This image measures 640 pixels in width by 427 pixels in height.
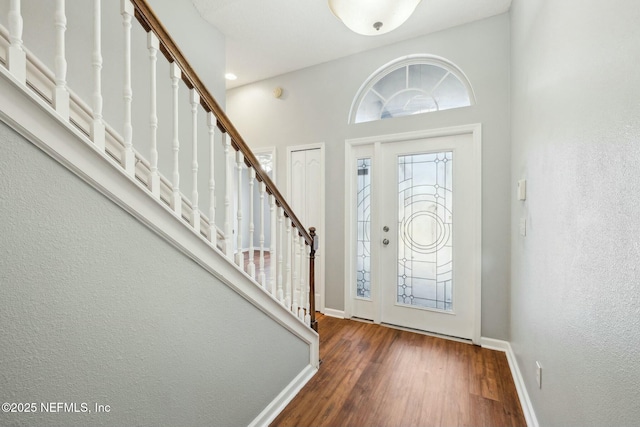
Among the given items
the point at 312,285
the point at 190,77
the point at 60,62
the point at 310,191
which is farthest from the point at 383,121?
the point at 60,62

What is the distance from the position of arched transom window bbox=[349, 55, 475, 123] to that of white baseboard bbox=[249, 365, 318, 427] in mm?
2490

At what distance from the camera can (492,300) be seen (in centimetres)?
247

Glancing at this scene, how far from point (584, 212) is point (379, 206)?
79.4 inches

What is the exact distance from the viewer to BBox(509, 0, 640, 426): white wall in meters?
0.70

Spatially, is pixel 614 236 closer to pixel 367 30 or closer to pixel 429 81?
pixel 367 30

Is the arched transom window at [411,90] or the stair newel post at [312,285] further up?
the arched transom window at [411,90]

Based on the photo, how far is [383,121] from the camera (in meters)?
2.90

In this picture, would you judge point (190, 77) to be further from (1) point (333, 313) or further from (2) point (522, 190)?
(1) point (333, 313)

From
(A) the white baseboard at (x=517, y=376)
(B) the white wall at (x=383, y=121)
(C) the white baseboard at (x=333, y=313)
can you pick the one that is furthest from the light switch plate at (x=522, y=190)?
(C) the white baseboard at (x=333, y=313)

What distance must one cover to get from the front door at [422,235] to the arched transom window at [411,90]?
0.36 meters

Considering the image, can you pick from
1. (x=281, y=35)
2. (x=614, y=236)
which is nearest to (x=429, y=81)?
(x=281, y=35)

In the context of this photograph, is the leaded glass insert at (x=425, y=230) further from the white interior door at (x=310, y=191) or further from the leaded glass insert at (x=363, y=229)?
the white interior door at (x=310, y=191)

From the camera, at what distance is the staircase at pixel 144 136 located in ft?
2.65

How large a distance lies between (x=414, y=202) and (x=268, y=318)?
6.07 feet
